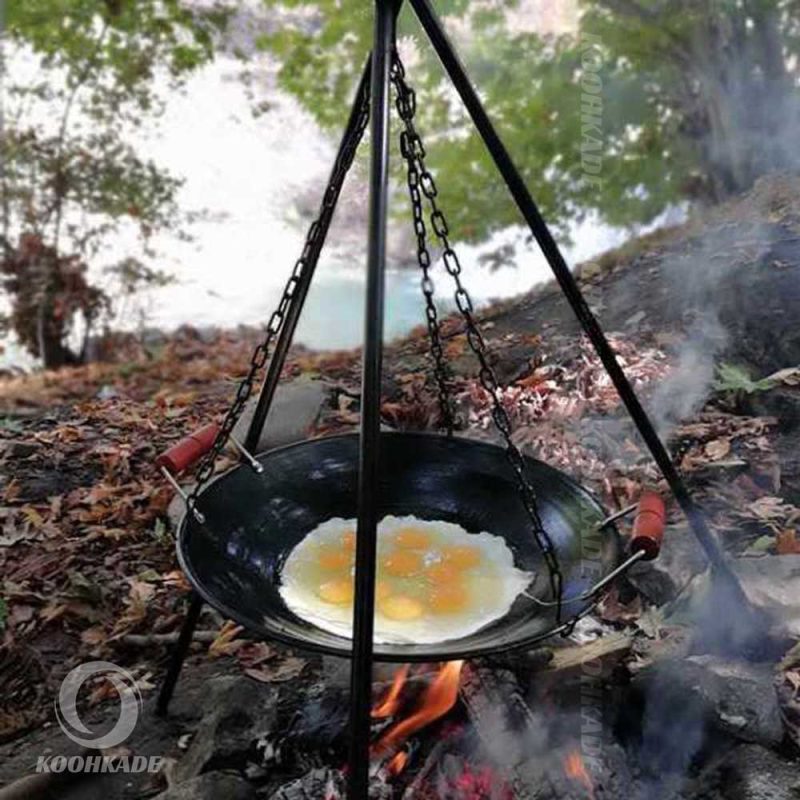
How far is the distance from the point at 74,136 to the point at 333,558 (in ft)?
14.2

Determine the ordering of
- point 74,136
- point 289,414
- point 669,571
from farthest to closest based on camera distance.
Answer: point 74,136, point 289,414, point 669,571

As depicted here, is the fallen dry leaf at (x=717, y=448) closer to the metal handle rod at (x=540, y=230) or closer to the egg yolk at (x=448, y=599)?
the metal handle rod at (x=540, y=230)

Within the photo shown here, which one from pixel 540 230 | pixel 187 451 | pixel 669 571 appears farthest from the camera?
pixel 669 571

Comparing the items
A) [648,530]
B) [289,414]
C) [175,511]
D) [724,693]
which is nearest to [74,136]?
[289,414]

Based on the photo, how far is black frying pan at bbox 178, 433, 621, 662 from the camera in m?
1.67

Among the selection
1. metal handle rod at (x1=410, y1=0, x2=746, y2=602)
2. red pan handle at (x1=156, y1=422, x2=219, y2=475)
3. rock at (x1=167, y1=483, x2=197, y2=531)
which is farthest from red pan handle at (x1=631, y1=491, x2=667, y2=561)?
rock at (x1=167, y1=483, x2=197, y2=531)

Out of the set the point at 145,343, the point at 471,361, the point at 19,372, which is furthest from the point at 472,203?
the point at 19,372

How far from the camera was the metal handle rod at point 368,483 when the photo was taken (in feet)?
4.49

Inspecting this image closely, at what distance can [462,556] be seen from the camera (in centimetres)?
219

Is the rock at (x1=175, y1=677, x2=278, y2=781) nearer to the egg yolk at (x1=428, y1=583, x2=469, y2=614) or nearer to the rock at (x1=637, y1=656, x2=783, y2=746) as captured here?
the egg yolk at (x1=428, y1=583, x2=469, y2=614)

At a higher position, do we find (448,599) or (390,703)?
(448,599)

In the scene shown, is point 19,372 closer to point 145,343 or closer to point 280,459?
point 145,343

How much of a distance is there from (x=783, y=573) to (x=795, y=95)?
3.36 m

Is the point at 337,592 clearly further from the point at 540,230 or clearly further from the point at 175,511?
the point at 175,511
